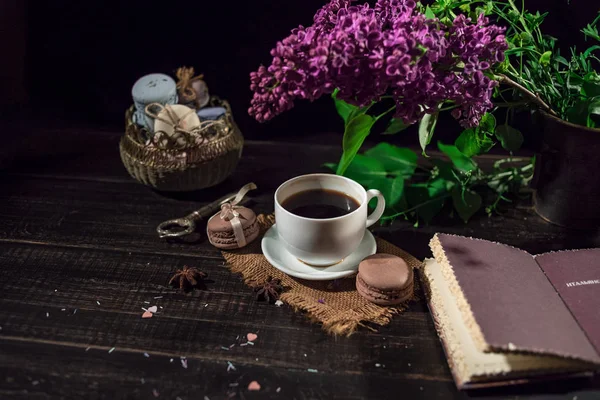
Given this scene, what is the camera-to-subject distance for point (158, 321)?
0.93 metres

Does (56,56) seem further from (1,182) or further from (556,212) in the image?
(556,212)

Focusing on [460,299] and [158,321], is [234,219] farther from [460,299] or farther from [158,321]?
[460,299]

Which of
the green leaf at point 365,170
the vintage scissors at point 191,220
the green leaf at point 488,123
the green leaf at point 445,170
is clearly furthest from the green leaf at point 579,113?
the vintage scissors at point 191,220

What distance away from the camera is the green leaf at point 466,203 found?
3.86 feet

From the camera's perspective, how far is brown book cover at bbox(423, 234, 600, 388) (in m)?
0.78

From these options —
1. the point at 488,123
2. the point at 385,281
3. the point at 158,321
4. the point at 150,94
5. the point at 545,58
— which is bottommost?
the point at 158,321

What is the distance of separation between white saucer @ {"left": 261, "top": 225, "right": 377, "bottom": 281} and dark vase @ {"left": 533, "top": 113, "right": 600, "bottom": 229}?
1.26 ft

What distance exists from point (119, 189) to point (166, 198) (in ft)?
0.42

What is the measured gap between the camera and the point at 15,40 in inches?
59.6

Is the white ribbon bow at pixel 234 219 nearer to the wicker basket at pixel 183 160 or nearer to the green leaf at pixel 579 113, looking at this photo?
the wicker basket at pixel 183 160

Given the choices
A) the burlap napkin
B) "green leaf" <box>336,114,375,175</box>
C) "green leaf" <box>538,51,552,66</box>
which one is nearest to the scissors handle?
the burlap napkin

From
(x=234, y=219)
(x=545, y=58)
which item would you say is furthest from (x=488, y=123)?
(x=234, y=219)

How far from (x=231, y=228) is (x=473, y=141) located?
476 millimetres

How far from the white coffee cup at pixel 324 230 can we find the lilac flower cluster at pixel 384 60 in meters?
0.19
